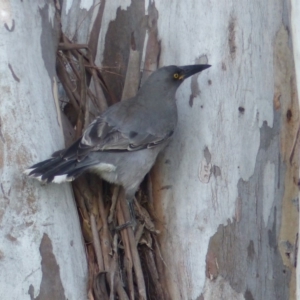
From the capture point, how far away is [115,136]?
14.4 feet

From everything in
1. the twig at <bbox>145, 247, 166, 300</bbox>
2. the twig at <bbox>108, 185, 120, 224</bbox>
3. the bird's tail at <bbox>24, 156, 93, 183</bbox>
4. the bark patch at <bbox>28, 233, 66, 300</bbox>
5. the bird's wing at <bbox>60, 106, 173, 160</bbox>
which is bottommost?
the twig at <bbox>145, 247, 166, 300</bbox>

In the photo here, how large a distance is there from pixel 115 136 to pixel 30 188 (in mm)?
866

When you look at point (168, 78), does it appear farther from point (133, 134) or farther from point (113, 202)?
point (113, 202)

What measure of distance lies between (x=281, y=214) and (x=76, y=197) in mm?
1254

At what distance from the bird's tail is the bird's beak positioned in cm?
80

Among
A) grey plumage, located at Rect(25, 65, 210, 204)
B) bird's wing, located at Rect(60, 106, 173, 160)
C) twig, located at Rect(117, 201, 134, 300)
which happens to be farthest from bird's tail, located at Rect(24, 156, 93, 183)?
twig, located at Rect(117, 201, 134, 300)

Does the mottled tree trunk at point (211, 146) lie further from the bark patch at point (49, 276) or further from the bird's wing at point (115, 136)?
the bird's wing at point (115, 136)

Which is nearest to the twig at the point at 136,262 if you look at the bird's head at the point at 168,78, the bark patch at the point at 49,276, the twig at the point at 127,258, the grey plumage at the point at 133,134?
the twig at the point at 127,258

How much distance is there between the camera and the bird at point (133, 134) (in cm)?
422

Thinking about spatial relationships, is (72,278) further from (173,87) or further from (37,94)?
(173,87)

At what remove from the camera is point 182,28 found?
4.32 metres

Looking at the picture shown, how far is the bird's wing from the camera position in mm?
4242

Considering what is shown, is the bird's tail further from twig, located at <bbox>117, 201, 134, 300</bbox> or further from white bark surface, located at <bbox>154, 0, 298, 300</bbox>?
white bark surface, located at <bbox>154, 0, 298, 300</bbox>

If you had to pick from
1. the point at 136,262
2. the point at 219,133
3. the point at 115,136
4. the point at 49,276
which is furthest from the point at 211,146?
the point at 49,276
